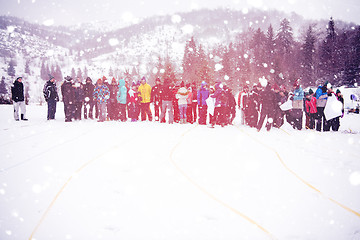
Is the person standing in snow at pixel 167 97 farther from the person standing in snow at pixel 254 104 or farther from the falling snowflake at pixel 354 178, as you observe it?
the falling snowflake at pixel 354 178

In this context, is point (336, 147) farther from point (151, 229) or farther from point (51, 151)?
point (51, 151)

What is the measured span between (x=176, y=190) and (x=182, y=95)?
24.8 feet

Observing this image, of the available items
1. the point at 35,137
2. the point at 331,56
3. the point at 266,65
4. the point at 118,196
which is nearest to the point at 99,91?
the point at 35,137

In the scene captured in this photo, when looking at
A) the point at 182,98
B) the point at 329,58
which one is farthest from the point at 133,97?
the point at 329,58

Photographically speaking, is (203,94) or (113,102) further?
(113,102)

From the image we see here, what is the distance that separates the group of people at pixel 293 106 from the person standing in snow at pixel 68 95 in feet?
29.2

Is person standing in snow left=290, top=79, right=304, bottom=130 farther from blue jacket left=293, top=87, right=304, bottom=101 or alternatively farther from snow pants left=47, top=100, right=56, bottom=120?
snow pants left=47, top=100, right=56, bottom=120

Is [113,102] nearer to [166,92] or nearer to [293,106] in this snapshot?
[166,92]

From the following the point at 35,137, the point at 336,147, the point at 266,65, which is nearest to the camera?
the point at 336,147

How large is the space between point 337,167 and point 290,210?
9.45 ft

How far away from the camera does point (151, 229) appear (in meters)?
3.36

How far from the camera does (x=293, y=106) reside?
11102 mm

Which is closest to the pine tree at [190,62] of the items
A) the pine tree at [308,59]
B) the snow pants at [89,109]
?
the pine tree at [308,59]

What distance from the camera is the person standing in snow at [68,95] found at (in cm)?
1181
